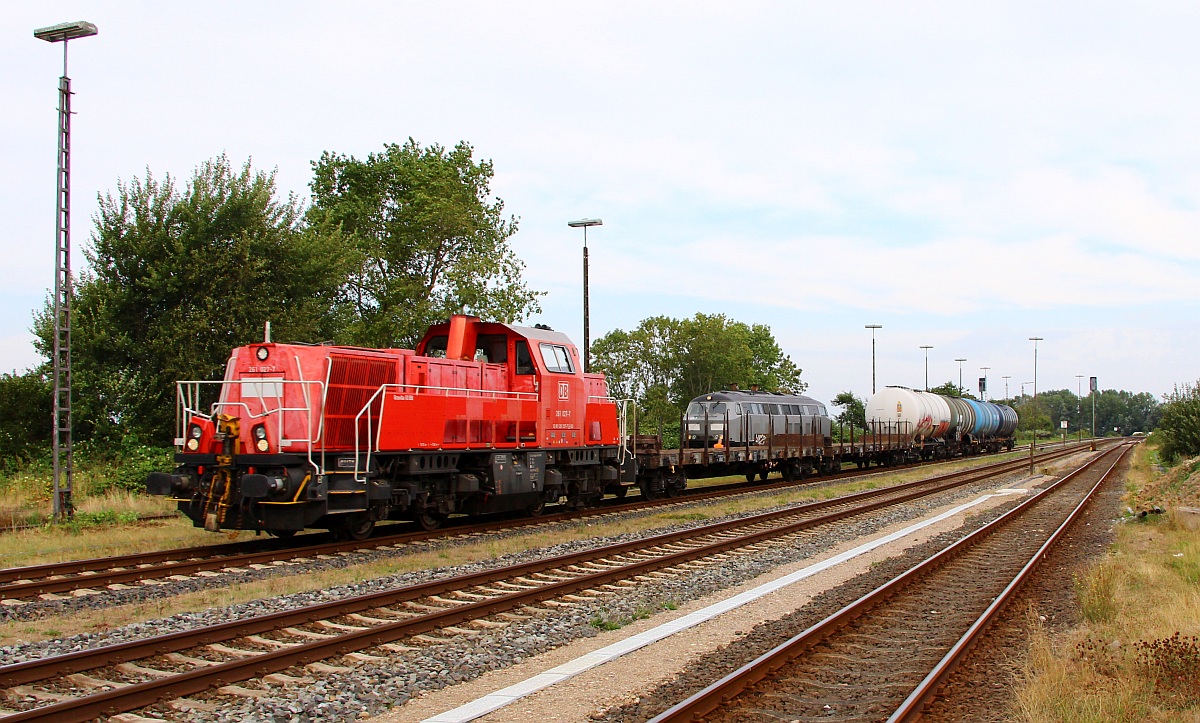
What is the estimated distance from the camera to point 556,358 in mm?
18094

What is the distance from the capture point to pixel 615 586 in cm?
1100

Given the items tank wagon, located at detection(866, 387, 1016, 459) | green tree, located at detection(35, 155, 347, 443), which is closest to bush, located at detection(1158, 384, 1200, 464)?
tank wagon, located at detection(866, 387, 1016, 459)

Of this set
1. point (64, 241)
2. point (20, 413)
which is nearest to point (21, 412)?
point (20, 413)

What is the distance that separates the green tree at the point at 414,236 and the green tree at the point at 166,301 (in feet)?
22.3

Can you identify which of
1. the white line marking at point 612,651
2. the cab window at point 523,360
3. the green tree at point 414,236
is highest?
the green tree at point 414,236

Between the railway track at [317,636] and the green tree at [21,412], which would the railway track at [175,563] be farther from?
the green tree at [21,412]

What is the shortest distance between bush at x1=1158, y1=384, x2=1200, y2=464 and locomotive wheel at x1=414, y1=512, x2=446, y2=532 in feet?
107

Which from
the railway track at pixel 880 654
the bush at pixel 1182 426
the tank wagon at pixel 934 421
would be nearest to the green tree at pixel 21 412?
the railway track at pixel 880 654

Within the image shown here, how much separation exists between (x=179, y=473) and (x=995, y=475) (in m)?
30.0

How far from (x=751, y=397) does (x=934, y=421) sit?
58.2 feet

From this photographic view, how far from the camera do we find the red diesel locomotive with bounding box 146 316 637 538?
12.6 metres

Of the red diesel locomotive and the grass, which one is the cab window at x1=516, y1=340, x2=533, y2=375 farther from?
the grass

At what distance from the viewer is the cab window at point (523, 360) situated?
17.3 meters

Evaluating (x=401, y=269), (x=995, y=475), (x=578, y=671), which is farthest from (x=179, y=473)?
(x=995, y=475)
